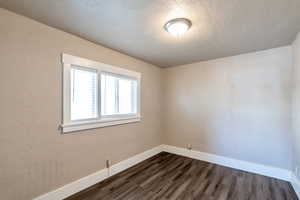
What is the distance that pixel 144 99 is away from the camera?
11.4 feet

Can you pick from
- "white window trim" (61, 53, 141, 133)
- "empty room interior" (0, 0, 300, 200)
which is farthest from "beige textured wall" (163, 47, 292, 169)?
"white window trim" (61, 53, 141, 133)

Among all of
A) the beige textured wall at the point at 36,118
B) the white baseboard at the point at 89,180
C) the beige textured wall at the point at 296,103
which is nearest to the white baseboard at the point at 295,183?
the beige textured wall at the point at 296,103

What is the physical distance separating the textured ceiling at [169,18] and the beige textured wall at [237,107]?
18.8 inches

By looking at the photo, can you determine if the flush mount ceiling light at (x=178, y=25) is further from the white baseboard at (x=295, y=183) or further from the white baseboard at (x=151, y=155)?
the white baseboard at (x=295, y=183)

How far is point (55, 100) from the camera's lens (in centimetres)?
194

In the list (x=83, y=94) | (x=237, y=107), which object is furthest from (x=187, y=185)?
(x=83, y=94)

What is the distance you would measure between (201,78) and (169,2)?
2325 mm

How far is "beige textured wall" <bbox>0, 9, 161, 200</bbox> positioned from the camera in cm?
158

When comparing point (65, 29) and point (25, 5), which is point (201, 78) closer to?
point (65, 29)

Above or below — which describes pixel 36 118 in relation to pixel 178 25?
below

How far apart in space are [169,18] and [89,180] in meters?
2.70

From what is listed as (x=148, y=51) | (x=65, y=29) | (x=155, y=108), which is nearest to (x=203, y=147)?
(x=155, y=108)

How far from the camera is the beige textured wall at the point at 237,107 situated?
2.54m

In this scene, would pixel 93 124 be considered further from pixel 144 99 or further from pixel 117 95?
pixel 144 99
